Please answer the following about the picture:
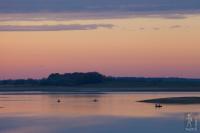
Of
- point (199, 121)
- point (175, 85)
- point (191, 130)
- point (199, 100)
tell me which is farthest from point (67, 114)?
point (175, 85)

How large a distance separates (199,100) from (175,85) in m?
88.6

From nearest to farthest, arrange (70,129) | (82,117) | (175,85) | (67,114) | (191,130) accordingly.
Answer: (191,130) → (70,129) → (82,117) → (67,114) → (175,85)

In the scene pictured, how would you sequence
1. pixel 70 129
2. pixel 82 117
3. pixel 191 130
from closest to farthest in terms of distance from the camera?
pixel 191 130 → pixel 70 129 → pixel 82 117

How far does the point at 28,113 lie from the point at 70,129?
17.0 meters

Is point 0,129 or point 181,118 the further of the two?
point 181,118

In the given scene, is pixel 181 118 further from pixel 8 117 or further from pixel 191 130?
pixel 8 117

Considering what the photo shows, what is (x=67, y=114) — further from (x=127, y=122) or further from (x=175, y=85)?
(x=175, y=85)

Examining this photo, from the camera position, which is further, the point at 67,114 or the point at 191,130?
the point at 67,114

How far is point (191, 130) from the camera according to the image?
34.7m

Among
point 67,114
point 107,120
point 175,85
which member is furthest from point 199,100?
point 175,85

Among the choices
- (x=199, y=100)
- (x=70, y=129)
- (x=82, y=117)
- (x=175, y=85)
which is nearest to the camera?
(x=70, y=129)

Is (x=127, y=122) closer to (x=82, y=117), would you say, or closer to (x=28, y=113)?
(x=82, y=117)

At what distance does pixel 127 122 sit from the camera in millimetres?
42469

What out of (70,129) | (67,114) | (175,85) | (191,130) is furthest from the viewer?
(175,85)
